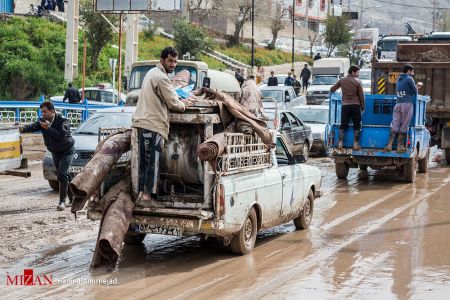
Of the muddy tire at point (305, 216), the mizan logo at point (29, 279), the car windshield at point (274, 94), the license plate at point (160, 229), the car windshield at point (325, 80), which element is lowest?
the mizan logo at point (29, 279)

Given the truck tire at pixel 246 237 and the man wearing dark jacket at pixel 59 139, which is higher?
the man wearing dark jacket at pixel 59 139

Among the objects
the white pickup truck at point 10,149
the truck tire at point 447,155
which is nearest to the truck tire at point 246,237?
the white pickup truck at point 10,149

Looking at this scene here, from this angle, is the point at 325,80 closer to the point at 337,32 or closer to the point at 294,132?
the point at 294,132

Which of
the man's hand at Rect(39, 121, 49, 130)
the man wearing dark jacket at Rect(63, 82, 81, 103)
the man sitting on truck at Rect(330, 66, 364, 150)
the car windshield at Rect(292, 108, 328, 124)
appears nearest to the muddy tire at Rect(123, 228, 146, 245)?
the man's hand at Rect(39, 121, 49, 130)

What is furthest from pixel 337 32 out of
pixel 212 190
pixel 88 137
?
pixel 212 190

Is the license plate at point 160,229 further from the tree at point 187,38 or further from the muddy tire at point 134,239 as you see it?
the tree at point 187,38

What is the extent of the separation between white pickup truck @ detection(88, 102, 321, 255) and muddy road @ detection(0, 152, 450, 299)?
0.41 meters

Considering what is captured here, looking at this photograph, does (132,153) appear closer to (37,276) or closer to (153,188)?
(153,188)

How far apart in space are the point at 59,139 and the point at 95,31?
2994cm

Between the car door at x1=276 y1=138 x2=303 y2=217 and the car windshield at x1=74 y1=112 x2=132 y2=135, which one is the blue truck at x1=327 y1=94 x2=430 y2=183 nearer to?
the car windshield at x1=74 y1=112 x2=132 y2=135

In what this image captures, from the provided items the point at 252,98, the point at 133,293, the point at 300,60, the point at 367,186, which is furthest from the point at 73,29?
the point at 300,60

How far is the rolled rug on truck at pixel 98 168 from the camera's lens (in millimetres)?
9438

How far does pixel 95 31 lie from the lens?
140ft

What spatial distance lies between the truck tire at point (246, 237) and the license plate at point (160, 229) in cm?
79
